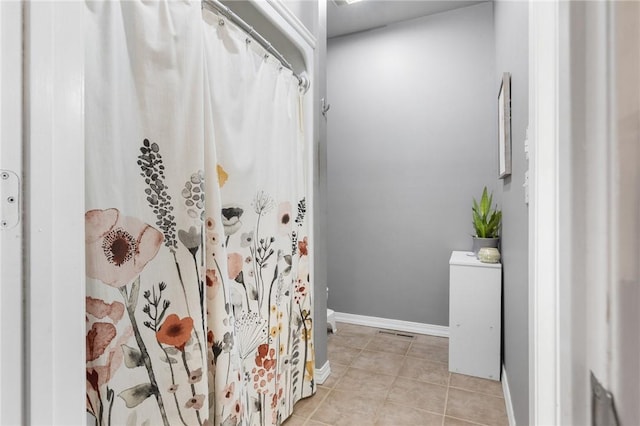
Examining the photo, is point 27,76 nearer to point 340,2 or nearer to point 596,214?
point 596,214

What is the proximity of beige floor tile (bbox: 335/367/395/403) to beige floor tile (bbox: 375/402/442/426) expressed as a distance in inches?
4.4

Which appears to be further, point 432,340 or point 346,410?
point 432,340

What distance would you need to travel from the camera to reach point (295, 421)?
1635 millimetres

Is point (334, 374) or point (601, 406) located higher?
point (601, 406)

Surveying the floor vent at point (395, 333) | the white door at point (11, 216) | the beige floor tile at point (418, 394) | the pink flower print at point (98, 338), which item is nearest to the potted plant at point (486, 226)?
the floor vent at point (395, 333)

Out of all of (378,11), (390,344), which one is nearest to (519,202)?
(390,344)

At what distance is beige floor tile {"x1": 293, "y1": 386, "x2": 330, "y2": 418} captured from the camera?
5.60ft

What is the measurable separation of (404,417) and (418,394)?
253 millimetres

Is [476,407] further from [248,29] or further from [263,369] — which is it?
[248,29]

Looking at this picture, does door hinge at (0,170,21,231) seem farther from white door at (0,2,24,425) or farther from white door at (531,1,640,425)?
white door at (531,1,640,425)

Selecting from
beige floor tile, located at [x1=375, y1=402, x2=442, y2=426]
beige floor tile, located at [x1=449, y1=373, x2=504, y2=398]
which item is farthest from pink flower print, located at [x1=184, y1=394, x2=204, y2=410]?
beige floor tile, located at [x1=449, y1=373, x2=504, y2=398]

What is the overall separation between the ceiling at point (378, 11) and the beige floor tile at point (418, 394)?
9.40 ft

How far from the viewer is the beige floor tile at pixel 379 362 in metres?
2.17

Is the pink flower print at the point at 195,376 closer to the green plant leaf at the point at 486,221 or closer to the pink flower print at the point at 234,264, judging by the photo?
the pink flower print at the point at 234,264
